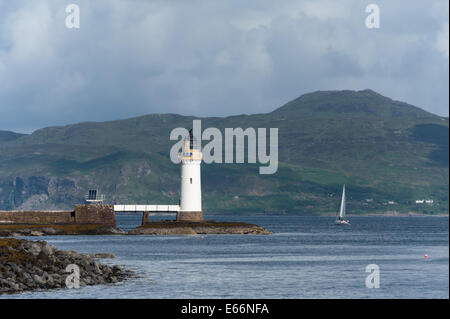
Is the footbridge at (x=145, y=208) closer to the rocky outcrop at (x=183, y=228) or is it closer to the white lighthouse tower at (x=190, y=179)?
the rocky outcrop at (x=183, y=228)

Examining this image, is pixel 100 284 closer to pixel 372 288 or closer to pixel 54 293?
pixel 54 293

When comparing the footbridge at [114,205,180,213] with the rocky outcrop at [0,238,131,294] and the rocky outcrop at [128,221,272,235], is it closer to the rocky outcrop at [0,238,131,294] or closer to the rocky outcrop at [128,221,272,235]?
the rocky outcrop at [128,221,272,235]

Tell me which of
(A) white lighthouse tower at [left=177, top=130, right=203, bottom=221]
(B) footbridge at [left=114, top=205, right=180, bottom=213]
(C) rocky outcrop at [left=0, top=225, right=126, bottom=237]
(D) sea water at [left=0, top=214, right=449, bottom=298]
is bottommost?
(D) sea water at [left=0, top=214, right=449, bottom=298]

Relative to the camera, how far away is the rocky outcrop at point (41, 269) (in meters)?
49.1

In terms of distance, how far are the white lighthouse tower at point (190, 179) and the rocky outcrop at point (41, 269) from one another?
50077 mm

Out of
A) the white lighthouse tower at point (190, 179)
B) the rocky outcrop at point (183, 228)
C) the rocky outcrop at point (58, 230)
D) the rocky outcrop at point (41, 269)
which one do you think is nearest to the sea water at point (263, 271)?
the rocky outcrop at point (41, 269)

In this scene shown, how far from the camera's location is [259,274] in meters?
60.8

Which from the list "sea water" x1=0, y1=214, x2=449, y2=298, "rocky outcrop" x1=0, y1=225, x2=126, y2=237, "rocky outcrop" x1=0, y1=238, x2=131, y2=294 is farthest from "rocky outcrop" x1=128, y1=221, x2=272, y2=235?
"rocky outcrop" x1=0, y1=238, x2=131, y2=294

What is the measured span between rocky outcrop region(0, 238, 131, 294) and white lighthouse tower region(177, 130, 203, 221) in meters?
50.1

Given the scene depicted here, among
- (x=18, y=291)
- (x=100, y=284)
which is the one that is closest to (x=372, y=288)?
(x=100, y=284)

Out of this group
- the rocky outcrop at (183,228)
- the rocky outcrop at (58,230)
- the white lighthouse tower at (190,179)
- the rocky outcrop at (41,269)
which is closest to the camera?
the rocky outcrop at (41,269)

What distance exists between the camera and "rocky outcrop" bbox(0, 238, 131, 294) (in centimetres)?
4906

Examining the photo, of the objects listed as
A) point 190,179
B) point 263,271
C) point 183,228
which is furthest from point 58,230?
point 263,271
